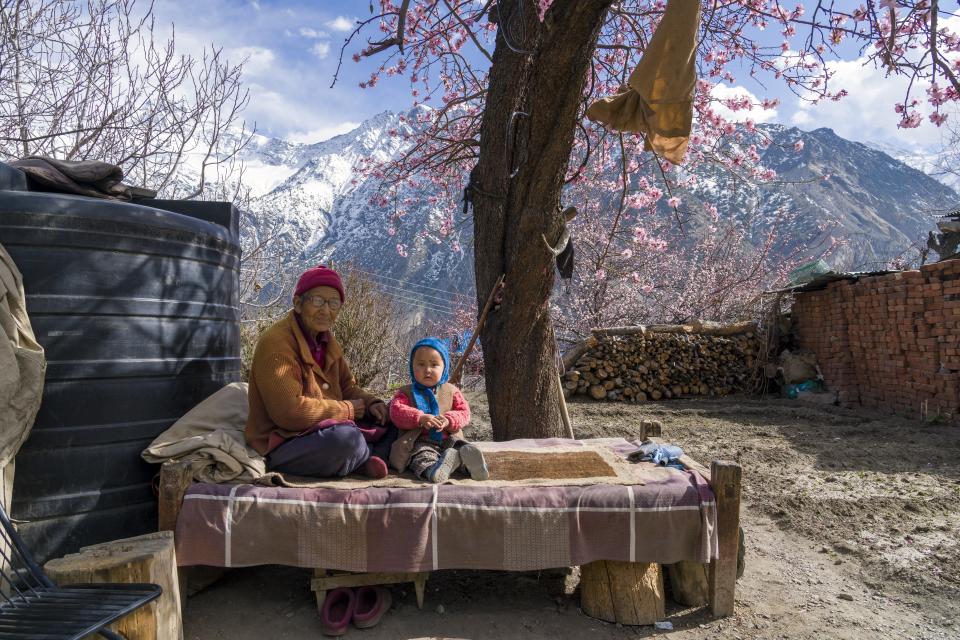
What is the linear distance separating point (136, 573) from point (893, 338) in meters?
8.33

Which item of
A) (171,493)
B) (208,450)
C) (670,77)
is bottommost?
(171,493)

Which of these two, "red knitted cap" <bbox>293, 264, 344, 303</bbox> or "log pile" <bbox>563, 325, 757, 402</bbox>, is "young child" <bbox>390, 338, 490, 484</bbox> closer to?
"red knitted cap" <bbox>293, 264, 344, 303</bbox>

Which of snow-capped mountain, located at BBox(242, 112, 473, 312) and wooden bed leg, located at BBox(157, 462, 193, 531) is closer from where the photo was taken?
wooden bed leg, located at BBox(157, 462, 193, 531)

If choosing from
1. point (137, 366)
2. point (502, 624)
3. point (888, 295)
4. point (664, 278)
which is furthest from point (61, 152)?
point (664, 278)

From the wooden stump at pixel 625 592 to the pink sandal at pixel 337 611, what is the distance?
109 centimetres

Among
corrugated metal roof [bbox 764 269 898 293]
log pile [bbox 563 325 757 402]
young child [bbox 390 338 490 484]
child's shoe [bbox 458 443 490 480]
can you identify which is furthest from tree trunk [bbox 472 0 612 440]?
corrugated metal roof [bbox 764 269 898 293]

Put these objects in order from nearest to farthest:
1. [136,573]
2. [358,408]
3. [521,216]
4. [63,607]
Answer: [63,607]
[136,573]
[358,408]
[521,216]

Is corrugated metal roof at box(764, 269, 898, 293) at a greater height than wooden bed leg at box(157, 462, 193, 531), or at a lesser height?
greater

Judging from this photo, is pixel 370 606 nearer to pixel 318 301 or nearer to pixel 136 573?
pixel 136 573

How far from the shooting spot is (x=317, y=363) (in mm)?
2990

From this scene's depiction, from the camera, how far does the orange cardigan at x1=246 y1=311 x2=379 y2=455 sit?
271 centimetres

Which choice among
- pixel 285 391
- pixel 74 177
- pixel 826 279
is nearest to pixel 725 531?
pixel 285 391

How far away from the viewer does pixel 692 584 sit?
282 centimetres

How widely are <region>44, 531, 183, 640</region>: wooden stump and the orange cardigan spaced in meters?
0.66
